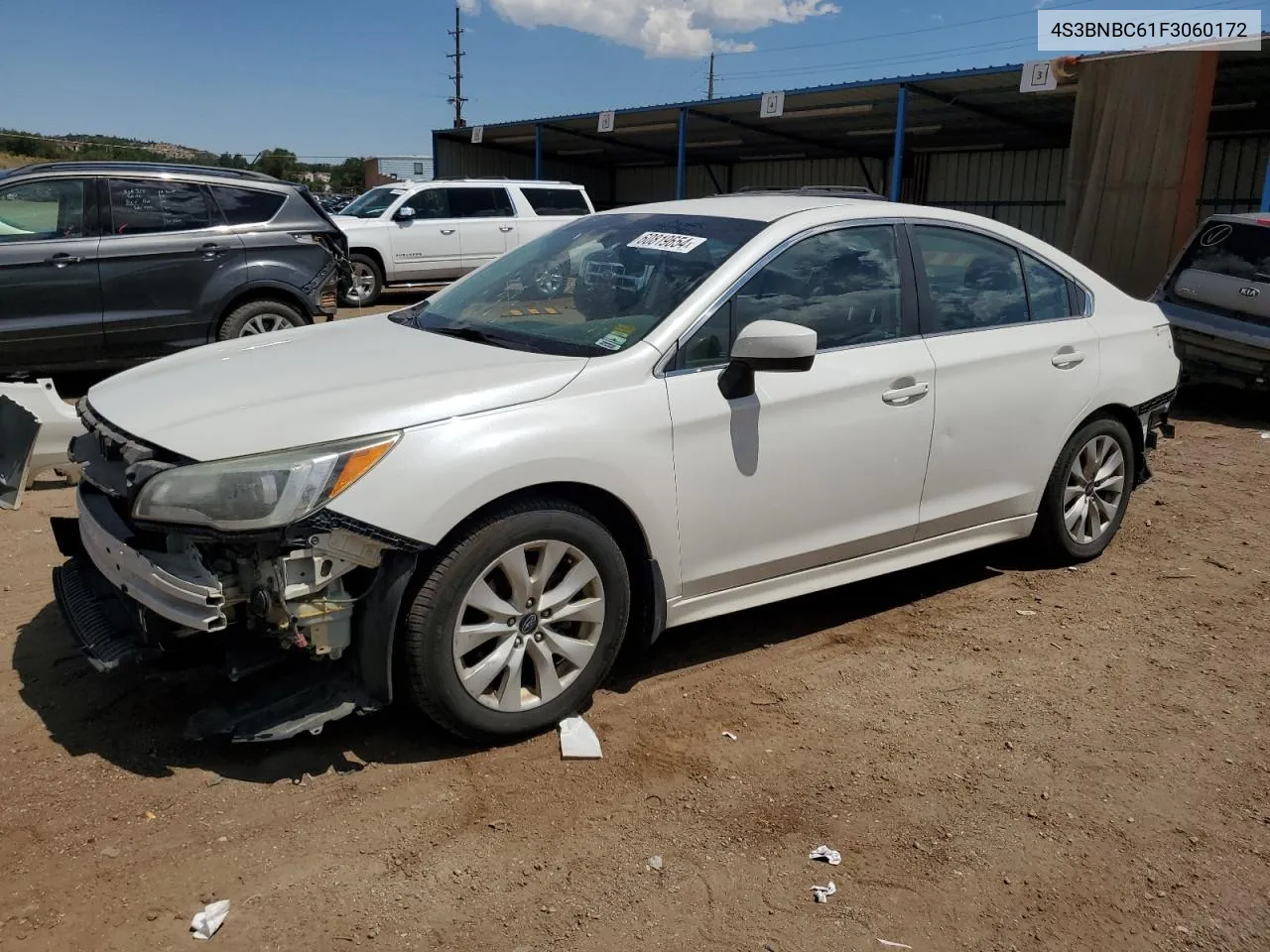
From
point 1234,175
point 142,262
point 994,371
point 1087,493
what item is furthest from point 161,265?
point 1234,175

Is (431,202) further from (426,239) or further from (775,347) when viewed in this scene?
(775,347)

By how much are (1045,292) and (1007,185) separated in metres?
19.7

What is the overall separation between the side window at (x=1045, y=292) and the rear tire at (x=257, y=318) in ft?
18.7

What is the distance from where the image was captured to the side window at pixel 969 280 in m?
4.20

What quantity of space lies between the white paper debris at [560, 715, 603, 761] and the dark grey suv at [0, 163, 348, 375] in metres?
6.07

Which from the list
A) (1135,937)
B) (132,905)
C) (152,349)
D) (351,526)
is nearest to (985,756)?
(1135,937)

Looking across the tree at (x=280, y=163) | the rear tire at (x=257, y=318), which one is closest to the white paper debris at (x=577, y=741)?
the rear tire at (x=257, y=318)

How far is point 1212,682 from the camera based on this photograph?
12.8 ft

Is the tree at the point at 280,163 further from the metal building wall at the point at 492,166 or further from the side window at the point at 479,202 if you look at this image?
the side window at the point at 479,202

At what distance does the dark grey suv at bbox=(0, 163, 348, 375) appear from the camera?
301 inches

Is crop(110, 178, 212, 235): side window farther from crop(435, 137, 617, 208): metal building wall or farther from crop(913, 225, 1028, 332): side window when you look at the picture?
crop(435, 137, 617, 208): metal building wall

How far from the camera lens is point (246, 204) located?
8.48 metres

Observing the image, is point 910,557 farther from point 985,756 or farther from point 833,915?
point 833,915

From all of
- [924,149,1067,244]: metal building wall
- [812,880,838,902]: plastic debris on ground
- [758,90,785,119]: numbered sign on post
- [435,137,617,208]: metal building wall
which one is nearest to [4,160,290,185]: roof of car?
[812,880,838,902]: plastic debris on ground
